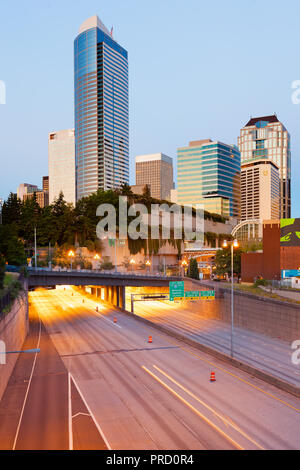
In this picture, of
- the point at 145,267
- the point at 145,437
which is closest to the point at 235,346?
the point at 145,437

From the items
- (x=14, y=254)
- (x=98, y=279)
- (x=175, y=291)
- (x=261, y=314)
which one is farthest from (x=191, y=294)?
(x=14, y=254)

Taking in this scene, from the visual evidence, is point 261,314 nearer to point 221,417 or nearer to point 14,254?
point 221,417

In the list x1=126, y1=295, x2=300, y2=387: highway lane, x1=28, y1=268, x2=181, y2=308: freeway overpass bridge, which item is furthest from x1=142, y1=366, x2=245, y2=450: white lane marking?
x1=28, y1=268, x2=181, y2=308: freeway overpass bridge

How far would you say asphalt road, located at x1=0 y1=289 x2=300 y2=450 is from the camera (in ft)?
66.2

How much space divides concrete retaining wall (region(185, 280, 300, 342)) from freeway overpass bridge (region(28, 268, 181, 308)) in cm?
1444

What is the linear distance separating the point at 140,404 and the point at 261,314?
33462mm

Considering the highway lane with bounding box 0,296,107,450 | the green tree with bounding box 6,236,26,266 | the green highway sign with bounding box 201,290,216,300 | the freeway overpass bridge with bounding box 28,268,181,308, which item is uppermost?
the green tree with bounding box 6,236,26,266

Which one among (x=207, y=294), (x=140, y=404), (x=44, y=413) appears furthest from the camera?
(x=207, y=294)

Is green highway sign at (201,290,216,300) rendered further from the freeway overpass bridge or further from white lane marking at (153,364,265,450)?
white lane marking at (153,364,265,450)

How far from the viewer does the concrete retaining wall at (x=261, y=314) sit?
48250 millimetres

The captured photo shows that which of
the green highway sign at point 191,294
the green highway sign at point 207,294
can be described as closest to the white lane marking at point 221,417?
the green highway sign at point 191,294

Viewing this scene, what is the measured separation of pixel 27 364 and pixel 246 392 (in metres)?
20.6

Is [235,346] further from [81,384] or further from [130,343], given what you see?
[81,384]

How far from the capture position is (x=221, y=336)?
52188mm
